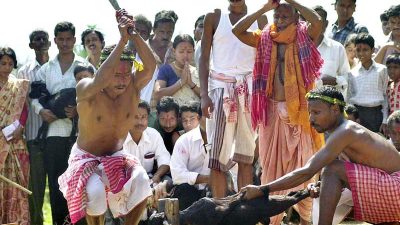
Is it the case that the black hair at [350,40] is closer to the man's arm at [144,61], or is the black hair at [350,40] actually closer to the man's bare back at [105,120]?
the man's arm at [144,61]

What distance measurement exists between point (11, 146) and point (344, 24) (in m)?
4.47

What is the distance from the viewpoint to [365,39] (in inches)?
410

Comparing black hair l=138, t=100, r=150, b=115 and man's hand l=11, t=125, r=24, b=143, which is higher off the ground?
black hair l=138, t=100, r=150, b=115

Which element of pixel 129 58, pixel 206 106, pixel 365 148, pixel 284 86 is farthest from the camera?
pixel 206 106

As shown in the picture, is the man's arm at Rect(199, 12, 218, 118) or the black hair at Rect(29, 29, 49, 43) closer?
the man's arm at Rect(199, 12, 218, 118)

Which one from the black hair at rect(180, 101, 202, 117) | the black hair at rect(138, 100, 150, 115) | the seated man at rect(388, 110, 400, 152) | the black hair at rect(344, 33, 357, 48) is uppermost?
the black hair at rect(344, 33, 357, 48)

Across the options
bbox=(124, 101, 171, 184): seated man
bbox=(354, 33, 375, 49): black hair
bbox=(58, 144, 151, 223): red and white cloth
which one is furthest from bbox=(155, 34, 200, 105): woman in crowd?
bbox=(58, 144, 151, 223): red and white cloth

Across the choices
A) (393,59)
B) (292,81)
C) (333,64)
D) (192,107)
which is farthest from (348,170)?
(192,107)

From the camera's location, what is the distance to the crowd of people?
7746 millimetres

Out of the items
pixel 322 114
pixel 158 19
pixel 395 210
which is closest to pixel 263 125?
pixel 322 114

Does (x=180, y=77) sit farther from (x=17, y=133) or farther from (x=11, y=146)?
(x=11, y=146)

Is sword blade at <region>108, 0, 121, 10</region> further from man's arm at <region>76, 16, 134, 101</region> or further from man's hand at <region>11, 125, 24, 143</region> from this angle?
man's hand at <region>11, 125, 24, 143</region>

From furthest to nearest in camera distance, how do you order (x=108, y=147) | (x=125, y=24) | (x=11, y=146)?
1. (x=11, y=146)
2. (x=108, y=147)
3. (x=125, y=24)

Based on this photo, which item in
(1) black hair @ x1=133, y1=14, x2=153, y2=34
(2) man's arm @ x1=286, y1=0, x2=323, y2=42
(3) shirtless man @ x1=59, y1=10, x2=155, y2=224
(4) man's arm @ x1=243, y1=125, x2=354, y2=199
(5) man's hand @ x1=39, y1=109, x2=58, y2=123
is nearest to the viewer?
(4) man's arm @ x1=243, y1=125, x2=354, y2=199
